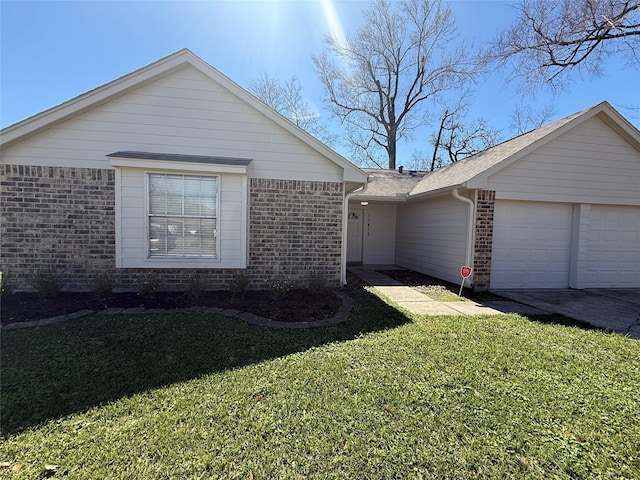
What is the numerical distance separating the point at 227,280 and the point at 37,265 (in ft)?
12.4

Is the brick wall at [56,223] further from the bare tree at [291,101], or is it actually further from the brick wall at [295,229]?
the bare tree at [291,101]

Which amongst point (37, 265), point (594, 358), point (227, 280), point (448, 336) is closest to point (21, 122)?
point (37, 265)

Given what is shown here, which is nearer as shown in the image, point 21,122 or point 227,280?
point 21,122

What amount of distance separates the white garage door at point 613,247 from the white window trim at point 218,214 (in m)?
9.51

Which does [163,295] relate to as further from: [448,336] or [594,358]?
[594,358]

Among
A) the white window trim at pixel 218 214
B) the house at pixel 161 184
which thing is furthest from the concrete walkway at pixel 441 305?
the white window trim at pixel 218 214

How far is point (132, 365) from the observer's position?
346cm

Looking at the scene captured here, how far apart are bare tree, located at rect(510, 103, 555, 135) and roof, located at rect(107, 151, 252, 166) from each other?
22.3 m

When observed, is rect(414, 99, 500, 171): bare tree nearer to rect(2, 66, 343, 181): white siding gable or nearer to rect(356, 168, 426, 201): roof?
rect(356, 168, 426, 201): roof

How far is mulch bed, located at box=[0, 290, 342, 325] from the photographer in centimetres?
510

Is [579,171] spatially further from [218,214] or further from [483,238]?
[218,214]

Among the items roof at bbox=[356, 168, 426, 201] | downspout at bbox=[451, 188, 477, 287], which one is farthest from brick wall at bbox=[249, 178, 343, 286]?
downspout at bbox=[451, 188, 477, 287]

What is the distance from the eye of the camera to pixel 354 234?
40.9ft

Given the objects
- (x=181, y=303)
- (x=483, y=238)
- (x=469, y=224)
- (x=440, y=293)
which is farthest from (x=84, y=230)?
(x=483, y=238)
